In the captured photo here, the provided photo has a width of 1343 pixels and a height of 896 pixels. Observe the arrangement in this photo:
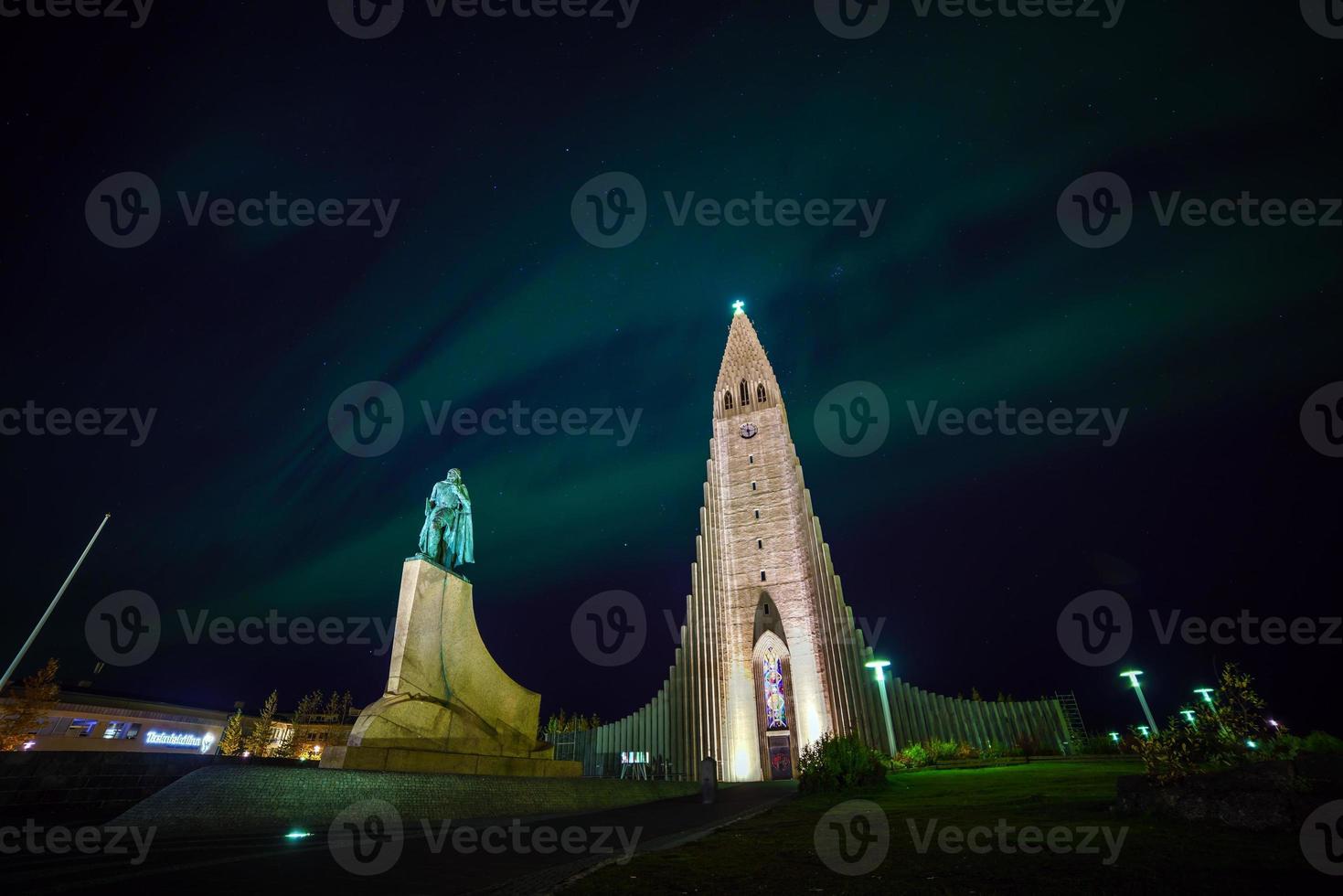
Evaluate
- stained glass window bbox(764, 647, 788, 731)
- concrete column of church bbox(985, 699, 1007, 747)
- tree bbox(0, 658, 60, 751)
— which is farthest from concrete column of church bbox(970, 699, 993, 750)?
tree bbox(0, 658, 60, 751)

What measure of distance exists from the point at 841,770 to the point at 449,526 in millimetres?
11560

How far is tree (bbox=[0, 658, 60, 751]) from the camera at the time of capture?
2658cm

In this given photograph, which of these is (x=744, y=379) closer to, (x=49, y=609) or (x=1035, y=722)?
(x=1035, y=722)

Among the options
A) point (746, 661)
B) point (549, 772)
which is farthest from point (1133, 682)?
point (549, 772)

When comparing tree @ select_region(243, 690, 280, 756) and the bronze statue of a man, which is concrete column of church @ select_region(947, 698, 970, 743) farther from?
tree @ select_region(243, 690, 280, 756)

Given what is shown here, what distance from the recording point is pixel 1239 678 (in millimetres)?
6730

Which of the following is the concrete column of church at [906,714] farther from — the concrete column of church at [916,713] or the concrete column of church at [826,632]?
the concrete column of church at [826,632]

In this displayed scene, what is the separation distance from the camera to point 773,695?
1145 inches

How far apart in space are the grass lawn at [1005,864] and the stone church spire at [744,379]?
1167 inches

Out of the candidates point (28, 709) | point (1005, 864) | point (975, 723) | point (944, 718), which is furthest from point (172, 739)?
point (1005, 864)

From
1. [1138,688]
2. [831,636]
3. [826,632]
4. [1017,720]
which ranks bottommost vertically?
[1017,720]

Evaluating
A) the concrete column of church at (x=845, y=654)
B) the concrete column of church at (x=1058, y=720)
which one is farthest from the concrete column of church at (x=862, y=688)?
the concrete column of church at (x=1058, y=720)

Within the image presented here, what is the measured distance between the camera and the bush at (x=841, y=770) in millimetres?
13305

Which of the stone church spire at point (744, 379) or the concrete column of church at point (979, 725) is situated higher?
the stone church spire at point (744, 379)
